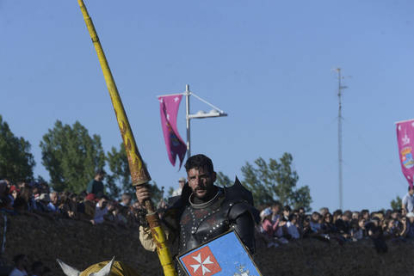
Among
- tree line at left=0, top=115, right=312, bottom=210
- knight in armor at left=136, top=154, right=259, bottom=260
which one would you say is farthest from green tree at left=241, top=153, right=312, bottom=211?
knight in armor at left=136, top=154, right=259, bottom=260

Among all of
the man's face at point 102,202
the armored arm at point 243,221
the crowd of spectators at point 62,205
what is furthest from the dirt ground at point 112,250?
the armored arm at point 243,221

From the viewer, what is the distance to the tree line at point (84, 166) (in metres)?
42.5

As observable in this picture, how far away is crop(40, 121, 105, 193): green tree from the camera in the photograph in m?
46.4

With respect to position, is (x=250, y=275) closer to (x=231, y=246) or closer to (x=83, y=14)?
(x=231, y=246)

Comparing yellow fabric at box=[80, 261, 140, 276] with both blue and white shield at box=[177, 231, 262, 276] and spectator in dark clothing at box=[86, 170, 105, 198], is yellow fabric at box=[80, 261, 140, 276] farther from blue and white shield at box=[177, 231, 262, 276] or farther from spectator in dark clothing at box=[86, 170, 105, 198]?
spectator in dark clothing at box=[86, 170, 105, 198]

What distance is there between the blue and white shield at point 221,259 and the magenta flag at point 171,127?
15.5 m

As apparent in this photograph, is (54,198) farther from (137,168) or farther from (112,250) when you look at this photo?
(137,168)

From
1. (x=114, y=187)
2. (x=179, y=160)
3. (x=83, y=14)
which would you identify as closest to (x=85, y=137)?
(x=114, y=187)

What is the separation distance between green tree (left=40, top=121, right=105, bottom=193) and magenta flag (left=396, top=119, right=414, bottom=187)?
2274cm

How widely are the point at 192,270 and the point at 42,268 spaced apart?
22.3 ft

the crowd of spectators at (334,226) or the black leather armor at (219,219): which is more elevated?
the black leather armor at (219,219)

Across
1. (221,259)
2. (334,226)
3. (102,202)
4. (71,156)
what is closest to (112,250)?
(102,202)

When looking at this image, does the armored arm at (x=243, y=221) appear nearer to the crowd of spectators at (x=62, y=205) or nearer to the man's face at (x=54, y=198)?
the crowd of spectators at (x=62, y=205)

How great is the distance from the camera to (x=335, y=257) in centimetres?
2128
